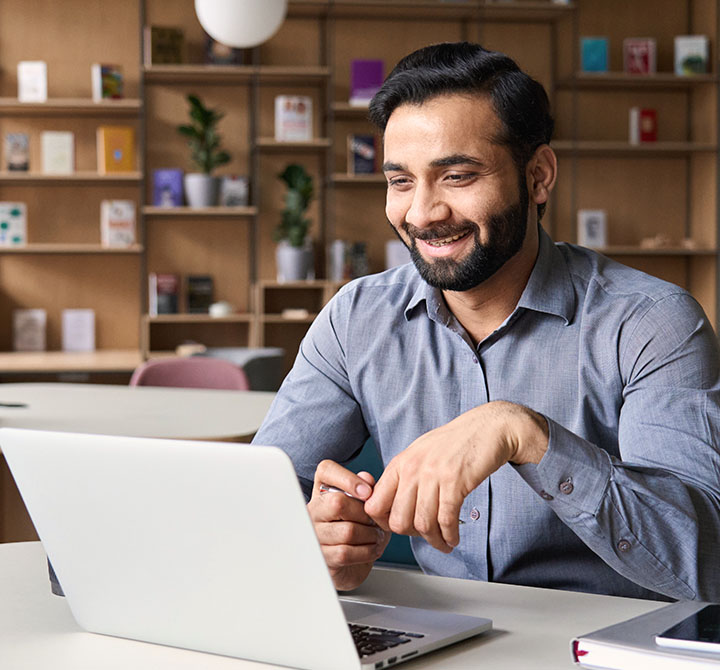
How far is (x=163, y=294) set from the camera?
5.41 meters

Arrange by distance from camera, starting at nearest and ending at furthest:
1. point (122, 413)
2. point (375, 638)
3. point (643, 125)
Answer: point (375, 638) < point (122, 413) < point (643, 125)

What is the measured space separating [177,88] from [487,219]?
4.40 m

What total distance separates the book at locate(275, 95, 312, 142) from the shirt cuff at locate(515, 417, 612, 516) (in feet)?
14.6

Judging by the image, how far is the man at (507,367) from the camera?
1161 millimetres

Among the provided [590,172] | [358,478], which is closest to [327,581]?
[358,478]

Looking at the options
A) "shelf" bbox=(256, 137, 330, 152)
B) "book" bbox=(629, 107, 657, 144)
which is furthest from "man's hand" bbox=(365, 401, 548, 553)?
"book" bbox=(629, 107, 657, 144)

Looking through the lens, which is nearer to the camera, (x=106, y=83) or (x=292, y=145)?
(x=106, y=83)

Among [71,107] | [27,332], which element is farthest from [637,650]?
[27,332]

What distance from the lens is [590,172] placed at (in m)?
5.79

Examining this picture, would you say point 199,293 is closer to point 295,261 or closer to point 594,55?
point 295,261

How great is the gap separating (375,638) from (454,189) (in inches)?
28.7

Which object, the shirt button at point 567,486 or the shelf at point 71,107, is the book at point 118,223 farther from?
the shirt button at point 567,486

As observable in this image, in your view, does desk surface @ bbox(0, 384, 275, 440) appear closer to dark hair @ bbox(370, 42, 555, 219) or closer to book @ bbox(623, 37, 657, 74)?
dark hair @ bbox(370, 42, 555, 219)

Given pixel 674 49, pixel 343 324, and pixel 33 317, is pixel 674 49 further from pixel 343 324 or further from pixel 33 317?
pixel 343 324
